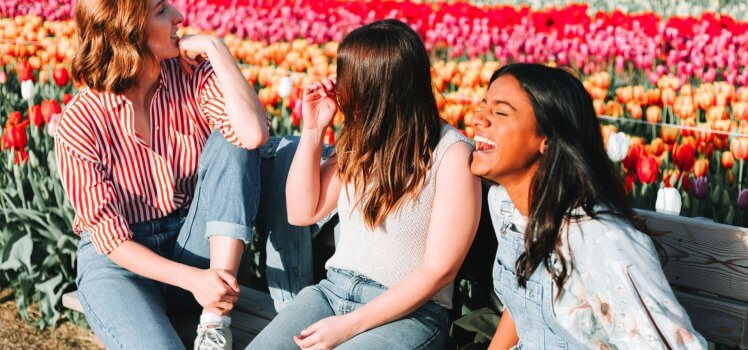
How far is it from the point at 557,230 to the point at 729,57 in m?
3.73

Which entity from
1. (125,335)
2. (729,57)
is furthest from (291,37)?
(125,335)

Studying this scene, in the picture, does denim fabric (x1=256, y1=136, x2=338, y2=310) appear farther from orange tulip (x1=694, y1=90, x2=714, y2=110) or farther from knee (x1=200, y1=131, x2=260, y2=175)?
orange tulip (x1=694, y1=90, x2=714, y2=110)

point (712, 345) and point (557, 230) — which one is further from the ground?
point (557, 230)

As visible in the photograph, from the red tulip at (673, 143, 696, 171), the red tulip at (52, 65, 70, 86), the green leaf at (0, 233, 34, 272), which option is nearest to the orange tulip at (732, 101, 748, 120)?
the red tulip at (673, 143, 696, 171)

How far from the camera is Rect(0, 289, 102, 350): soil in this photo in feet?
12.1

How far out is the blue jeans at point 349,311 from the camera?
7.80 feet

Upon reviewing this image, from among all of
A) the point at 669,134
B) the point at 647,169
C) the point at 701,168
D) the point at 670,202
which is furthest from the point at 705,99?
the point at 670,202

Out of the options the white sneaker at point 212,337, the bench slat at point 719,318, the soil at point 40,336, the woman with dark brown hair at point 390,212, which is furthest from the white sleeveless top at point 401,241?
the soil at point 40,336

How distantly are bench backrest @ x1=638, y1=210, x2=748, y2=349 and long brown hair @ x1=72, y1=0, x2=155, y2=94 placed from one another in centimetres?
145

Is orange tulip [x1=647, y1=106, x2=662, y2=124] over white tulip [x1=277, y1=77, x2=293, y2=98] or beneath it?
beneath

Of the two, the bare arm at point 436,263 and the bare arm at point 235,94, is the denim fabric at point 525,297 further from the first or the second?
the bare arm at point 235,94

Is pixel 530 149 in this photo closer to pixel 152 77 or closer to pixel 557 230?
pixel 557 230

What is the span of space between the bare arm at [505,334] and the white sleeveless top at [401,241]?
8.3 inches

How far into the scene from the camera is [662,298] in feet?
5.88
